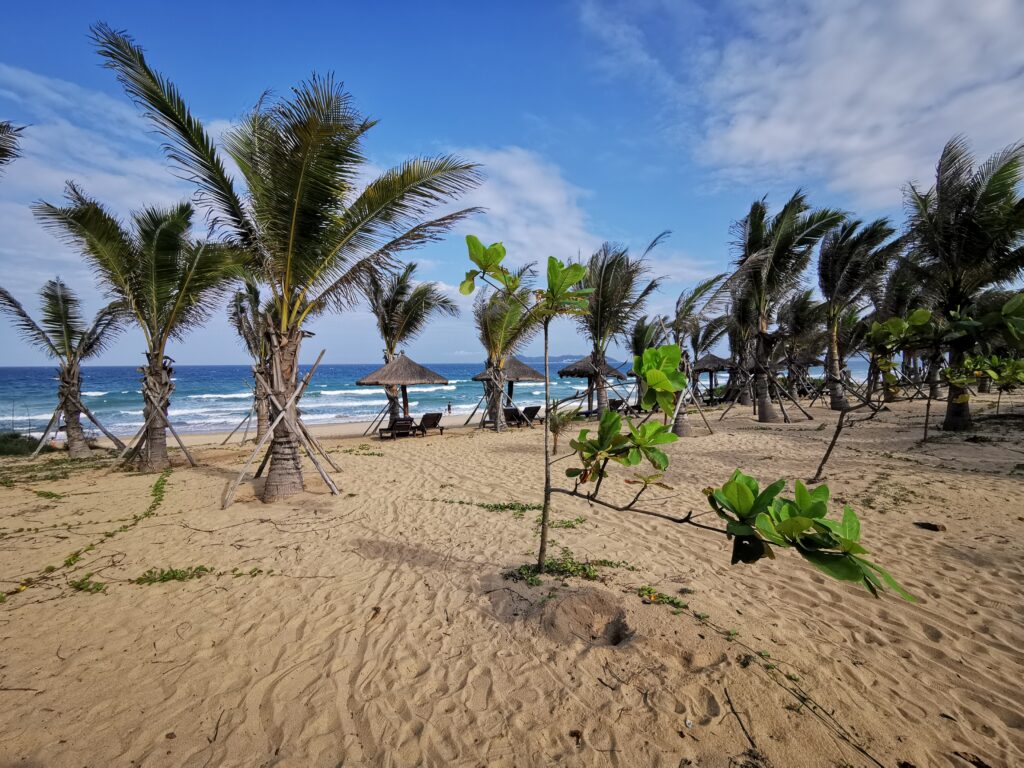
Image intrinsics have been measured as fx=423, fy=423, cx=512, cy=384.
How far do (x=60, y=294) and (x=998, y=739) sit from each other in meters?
16.0

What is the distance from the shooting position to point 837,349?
611 inches

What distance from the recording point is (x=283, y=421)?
5824 mm

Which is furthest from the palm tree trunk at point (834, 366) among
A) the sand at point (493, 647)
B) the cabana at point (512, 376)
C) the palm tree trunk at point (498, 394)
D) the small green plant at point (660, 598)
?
the small green plant at point (660, 598)

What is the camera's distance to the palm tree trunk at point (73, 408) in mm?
10164

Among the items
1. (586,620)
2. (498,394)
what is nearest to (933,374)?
(586,620)

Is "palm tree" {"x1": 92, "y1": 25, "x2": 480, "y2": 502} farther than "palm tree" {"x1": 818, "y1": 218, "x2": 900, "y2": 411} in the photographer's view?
No

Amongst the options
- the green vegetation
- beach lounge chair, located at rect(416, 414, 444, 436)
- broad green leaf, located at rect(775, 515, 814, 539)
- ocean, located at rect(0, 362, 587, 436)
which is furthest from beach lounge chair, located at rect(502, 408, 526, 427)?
broad green leaf, located at rect(775, 515, 814, 539)

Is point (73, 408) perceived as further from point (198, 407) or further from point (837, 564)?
point (198, 407)

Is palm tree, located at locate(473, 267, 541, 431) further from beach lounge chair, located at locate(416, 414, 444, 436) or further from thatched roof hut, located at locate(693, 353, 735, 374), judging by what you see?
thatched roof hut, located at locate(693, 353, 735, 374)

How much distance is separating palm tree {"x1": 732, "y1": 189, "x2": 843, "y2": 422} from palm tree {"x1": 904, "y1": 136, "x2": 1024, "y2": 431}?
1.74 m

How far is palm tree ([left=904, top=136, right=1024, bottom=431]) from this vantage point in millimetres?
8250

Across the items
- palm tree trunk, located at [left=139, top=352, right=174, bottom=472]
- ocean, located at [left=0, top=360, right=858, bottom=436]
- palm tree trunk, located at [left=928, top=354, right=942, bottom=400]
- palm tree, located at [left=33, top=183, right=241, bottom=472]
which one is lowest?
ocean, located at [left=0, top=360, right=858, bottom=436]

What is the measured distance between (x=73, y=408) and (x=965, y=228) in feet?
68.0

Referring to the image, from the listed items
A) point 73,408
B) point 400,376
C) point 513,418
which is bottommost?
point 513,418
